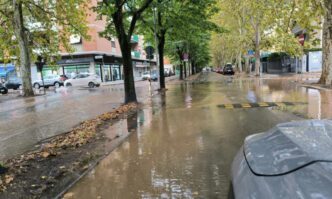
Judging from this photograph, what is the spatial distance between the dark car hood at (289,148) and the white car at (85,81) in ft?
123

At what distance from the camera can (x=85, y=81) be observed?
129ft

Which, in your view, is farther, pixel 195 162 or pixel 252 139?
pixel 195 162

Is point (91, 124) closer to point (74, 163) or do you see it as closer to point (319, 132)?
point (74, 163)

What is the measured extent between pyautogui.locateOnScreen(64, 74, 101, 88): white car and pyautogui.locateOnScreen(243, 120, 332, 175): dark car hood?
37.5 m

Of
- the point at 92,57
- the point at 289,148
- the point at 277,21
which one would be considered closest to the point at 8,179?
the point at 289,148

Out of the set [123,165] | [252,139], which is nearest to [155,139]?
[123,165]

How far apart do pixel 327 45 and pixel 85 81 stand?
27.3 meters

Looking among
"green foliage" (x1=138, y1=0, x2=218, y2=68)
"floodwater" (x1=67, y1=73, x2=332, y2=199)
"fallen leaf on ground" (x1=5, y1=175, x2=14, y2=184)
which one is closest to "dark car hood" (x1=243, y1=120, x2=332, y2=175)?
"floodwater" (x1=67, y1=73, x2=332, y2=199)

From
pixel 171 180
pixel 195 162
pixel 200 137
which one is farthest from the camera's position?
pixel 200 137

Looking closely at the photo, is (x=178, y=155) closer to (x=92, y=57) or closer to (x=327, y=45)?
(x=327, y=45)

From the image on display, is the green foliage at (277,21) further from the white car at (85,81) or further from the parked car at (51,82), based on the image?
the parked car at (51,82)

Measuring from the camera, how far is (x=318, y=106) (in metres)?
11.8

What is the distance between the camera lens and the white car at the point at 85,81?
38978 mm

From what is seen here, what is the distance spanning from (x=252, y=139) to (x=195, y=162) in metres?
3.22
